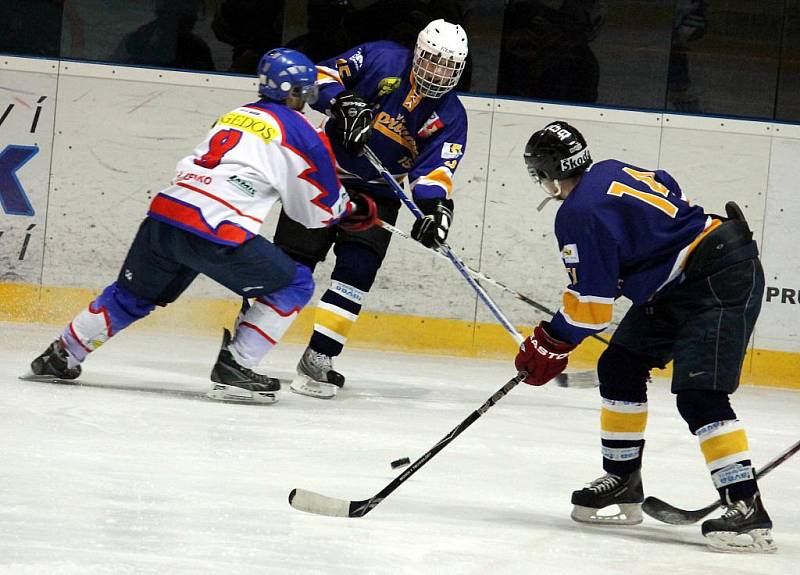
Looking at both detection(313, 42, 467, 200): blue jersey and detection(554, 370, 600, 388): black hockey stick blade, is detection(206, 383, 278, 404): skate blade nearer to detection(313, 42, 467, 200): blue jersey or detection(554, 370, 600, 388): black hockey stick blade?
detection(313, 42, 467, 200): blue jersey

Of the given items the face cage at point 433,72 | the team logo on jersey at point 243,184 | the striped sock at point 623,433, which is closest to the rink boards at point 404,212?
the face cage at point 433,72

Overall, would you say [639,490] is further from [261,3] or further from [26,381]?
[261,3]

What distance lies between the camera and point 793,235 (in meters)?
5.63

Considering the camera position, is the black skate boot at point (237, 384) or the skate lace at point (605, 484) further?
the black skate boot at point (237, 384)

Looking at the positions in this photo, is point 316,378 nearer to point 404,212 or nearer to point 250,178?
point 250,178

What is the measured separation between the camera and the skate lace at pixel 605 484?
274cm

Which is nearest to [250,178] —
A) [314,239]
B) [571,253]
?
[314,239]

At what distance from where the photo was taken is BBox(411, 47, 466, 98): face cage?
425 centimetres

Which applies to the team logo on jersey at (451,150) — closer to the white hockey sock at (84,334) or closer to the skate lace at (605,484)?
the white hockey sock at (84,334)

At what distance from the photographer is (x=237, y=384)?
3.86 m

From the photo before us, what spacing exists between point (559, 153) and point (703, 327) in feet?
1.58

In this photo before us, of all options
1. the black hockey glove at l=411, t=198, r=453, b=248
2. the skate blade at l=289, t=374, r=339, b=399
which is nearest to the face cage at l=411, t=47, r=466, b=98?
the black hockey glove at l=411, t=198, r=453, b=248

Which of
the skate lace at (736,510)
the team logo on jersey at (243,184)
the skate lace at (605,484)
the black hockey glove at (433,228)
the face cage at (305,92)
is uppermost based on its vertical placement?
the face cage at (305,92)

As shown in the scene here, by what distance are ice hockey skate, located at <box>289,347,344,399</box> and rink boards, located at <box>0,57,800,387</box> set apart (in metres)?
1.30
